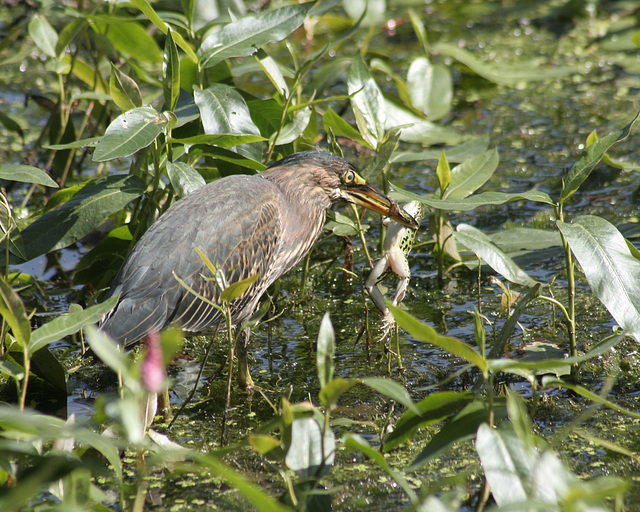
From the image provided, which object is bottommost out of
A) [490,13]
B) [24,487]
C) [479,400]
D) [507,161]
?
[24,487]

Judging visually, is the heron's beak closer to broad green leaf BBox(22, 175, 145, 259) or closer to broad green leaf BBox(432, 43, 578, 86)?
broad green leaf BBox(22, 175, 145, 259)

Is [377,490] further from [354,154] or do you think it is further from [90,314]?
[354,154]

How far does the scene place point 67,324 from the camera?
2.10 meters

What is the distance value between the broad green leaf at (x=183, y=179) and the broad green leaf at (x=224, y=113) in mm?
180

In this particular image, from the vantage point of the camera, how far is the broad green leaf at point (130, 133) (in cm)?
262

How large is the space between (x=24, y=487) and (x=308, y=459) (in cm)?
73

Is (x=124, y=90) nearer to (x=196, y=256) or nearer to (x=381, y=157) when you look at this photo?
(x=196, y=256)

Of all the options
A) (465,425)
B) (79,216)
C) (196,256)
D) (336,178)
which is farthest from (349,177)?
(465,425)

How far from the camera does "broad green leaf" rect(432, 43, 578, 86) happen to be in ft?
18.8

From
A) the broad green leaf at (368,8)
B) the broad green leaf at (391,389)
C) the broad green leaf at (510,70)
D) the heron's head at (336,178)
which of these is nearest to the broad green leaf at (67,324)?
the broad green leaf at (391,389)

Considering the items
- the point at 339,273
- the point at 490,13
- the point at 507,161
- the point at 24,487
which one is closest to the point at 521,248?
the point at 339,273

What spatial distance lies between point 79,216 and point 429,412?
177 centimetres

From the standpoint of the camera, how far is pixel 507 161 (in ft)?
16.3

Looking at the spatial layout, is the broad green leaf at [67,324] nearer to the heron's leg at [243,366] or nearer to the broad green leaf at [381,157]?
the heron's leg at [243,366]
